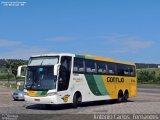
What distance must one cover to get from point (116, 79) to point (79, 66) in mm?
5895

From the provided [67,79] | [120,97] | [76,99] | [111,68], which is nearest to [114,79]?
[111,68]

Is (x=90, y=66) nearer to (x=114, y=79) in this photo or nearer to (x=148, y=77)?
(x=114, y=79)

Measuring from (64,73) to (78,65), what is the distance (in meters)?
1.81

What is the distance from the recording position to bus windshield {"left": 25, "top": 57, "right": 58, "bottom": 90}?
75.3ft

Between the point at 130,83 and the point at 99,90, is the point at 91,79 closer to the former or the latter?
the point at 99,90

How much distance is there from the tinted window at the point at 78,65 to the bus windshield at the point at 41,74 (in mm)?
1559

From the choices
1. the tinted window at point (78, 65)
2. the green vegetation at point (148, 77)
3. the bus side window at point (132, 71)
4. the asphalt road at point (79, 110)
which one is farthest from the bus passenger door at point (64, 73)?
the green vegetation at point (148, 77)

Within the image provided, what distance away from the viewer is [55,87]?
74.5 feet

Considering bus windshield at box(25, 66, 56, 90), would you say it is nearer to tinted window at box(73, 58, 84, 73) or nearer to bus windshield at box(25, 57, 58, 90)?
bus windshield at box(25, 57, 58, 90)

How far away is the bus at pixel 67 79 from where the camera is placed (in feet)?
75.0

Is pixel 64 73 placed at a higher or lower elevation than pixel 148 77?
lower

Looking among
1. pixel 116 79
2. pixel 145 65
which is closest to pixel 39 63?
pixel 116 79

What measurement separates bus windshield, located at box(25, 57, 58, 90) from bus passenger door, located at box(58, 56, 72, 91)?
404mm

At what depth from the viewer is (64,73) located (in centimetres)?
2350
